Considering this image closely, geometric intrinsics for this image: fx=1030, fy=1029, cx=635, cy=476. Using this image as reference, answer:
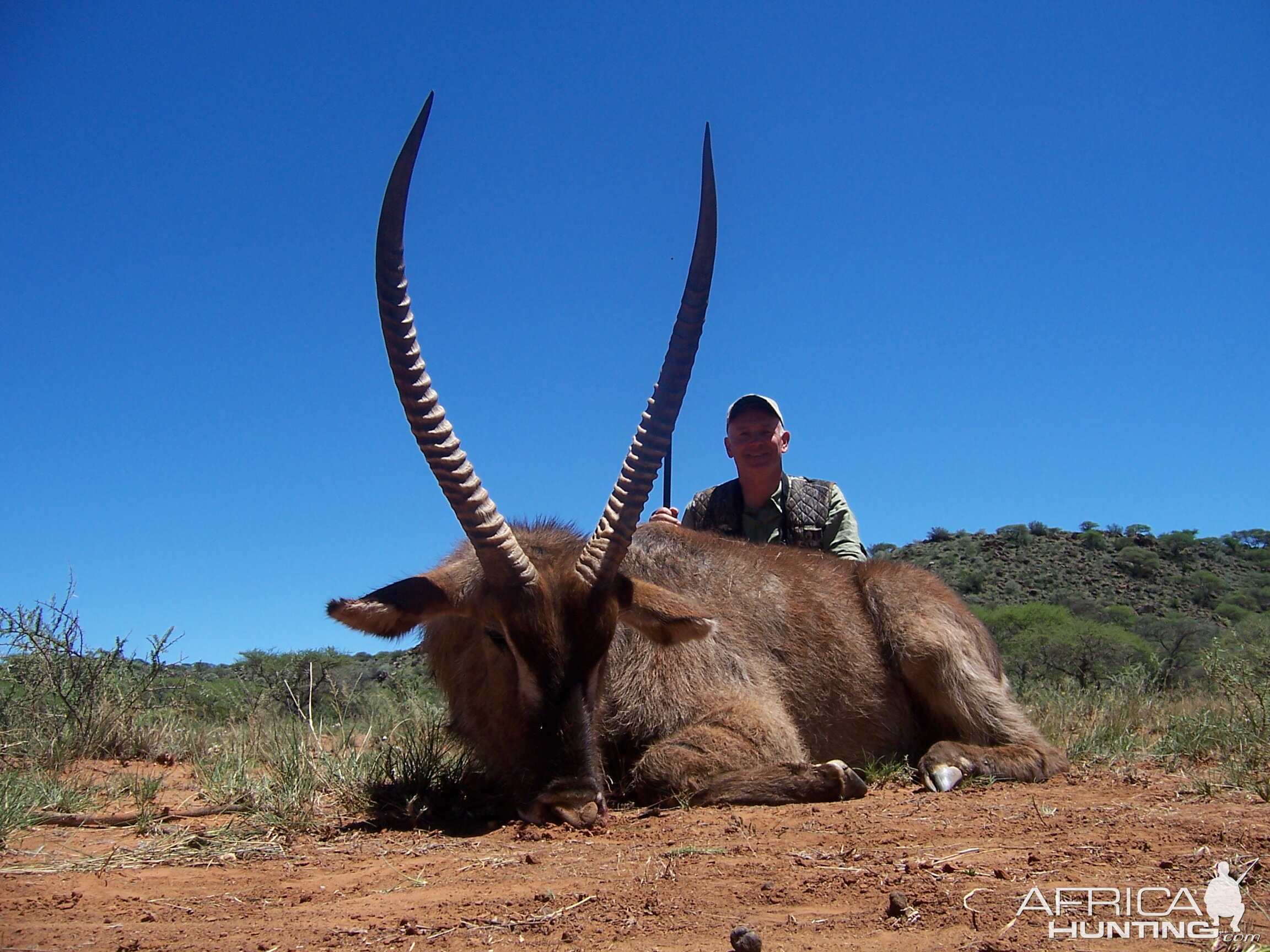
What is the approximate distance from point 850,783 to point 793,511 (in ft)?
12.4

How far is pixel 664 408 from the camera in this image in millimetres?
4848

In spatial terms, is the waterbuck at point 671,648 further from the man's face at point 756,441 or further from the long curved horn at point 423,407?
the man's face at point 756,441

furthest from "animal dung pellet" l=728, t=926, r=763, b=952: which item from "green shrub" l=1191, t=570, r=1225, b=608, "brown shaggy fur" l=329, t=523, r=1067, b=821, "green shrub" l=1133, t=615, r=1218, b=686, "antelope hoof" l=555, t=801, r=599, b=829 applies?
"green shrub" l=1191, t=570, r=1225, b=608

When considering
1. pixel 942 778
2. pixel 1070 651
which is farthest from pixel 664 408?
pixel 1070 651

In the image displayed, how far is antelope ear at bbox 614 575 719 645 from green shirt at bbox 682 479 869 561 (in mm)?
3303

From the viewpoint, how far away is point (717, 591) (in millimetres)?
6031

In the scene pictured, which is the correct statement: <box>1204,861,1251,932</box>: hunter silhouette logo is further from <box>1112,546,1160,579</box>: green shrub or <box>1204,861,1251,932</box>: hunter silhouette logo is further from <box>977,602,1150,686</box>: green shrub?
<box>1112,546,1160,579</box>: green shrub

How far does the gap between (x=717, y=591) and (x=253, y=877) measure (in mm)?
3243

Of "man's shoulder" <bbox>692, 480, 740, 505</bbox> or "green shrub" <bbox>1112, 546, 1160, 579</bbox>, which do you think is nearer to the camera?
"man's shoulder" <bbox>692, 480, 740, 505</bbox>

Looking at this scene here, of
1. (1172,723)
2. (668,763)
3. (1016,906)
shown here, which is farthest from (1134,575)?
(1016,906)

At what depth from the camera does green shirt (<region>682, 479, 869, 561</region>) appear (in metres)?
8.24

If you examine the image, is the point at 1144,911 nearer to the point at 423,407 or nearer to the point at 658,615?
the point at 658,615

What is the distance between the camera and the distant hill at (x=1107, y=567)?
911 inches

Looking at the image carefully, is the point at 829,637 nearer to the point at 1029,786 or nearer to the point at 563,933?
the point at 1029,786
